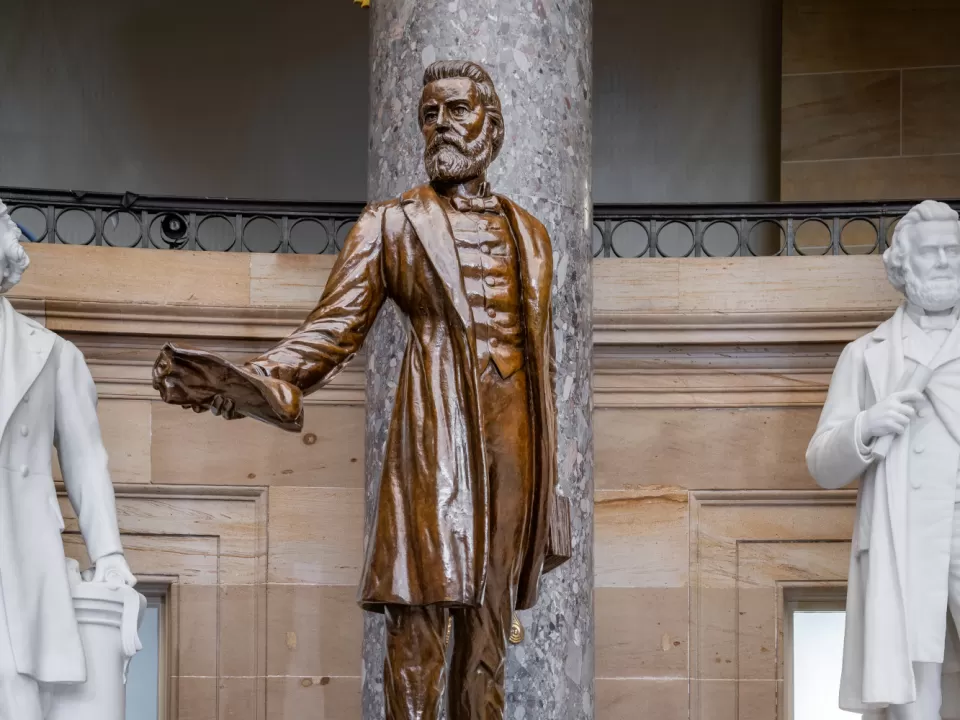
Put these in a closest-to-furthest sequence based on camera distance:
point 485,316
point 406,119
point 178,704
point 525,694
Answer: point 485,316 < point 525,694 < point 406,119 < point 178,704

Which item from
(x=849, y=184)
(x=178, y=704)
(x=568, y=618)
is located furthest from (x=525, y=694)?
(x=849, y=184)

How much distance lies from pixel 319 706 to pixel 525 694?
1990mm

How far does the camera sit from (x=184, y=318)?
8109 millimetres

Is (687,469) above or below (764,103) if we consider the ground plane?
below

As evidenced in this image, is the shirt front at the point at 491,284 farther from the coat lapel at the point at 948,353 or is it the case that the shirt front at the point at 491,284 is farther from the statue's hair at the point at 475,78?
the coat lapel at the point at 948,353

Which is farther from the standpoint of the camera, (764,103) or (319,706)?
(764,103)

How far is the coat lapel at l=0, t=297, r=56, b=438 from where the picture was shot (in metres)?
5.73

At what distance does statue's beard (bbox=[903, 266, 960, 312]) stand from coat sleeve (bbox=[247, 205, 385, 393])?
2636 mm

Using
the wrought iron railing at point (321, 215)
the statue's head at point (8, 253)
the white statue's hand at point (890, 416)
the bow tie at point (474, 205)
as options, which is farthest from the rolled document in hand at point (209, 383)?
the wrought iron railing at point (321, 215)

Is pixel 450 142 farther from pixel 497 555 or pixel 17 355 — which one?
pixel 17 355

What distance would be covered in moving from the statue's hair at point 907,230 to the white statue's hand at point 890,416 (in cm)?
Result: 51

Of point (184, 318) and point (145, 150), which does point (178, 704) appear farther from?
point (145, 150)

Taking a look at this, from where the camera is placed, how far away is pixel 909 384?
6.08m

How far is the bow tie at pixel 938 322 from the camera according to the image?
6254 mm
